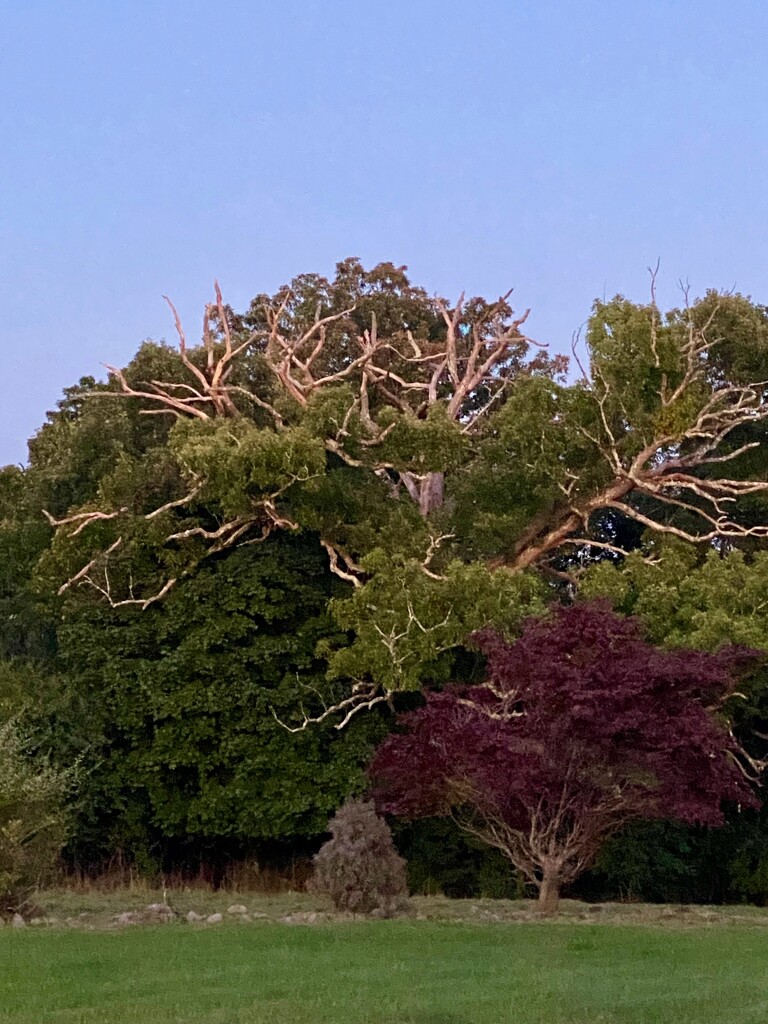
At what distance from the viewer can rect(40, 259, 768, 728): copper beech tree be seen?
2078 cm

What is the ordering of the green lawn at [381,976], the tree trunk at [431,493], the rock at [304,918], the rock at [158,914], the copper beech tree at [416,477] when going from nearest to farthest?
the green lawn at [381,976] → the rock at [304,918] → the rock at [158,914] → the copper beech tree at [416,477] → the tree trunk at [431,493]

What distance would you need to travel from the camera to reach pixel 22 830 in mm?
14750

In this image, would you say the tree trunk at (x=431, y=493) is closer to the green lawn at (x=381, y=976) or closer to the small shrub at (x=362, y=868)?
the small shrub at (x=362, y=868)

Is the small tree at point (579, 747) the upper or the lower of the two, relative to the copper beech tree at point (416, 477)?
lower

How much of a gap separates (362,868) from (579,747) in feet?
9.59

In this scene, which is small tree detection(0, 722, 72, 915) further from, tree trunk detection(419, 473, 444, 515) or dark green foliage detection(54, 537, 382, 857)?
tree trunk detection(419, 473, 444, 515)

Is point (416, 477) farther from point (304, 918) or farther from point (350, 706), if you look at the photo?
point (304, 918)

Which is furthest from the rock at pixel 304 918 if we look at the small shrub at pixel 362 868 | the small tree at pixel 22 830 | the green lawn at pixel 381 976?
the small tree at pixel 22 830

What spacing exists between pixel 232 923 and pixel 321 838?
843cm

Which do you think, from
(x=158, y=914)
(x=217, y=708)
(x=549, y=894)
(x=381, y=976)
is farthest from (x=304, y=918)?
(x=217, y=708)

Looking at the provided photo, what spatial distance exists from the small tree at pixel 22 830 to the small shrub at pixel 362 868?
3243 millimetres

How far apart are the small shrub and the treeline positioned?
182 inches

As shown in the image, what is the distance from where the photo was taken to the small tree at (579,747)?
1525cm

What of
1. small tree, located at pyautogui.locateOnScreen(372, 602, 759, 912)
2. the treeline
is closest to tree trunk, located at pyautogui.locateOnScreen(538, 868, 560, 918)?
small tree, located at pyautogui.locateOnScreen(372, 602, 759, 912)
